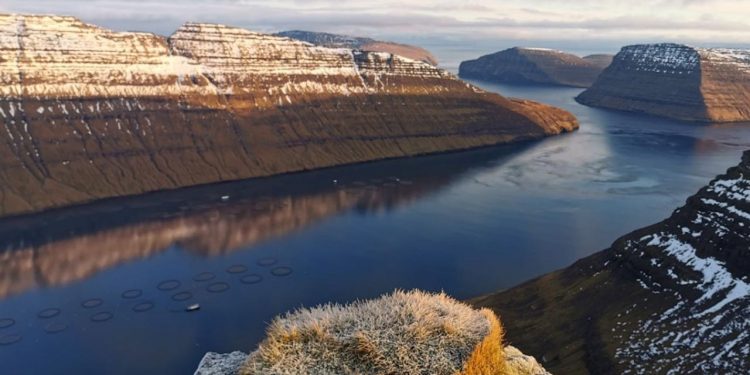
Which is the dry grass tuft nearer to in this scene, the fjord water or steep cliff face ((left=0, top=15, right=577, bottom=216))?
the fjord water

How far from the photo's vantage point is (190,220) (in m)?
119

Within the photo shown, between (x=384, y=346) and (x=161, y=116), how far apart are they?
153641 mm

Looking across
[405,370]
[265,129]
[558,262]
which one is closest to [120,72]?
[265,129]

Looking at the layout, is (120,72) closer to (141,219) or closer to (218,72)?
(218,72)

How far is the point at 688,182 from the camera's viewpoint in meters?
151

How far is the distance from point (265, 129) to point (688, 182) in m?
113

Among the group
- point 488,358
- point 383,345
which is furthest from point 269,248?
point 488,358

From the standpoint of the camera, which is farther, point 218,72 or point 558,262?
point 218,72

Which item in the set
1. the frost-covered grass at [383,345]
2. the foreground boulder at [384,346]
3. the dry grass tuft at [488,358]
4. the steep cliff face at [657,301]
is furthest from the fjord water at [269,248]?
the dry grass tuft at [488,358]

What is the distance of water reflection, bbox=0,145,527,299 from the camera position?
9712 cm

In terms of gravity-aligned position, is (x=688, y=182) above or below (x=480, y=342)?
below

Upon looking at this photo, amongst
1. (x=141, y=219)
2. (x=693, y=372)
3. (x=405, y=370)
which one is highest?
(x=405, y=370)

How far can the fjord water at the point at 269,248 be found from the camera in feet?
236

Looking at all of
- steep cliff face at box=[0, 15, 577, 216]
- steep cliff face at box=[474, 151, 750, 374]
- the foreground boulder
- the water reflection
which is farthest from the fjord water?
the foreground boulder
